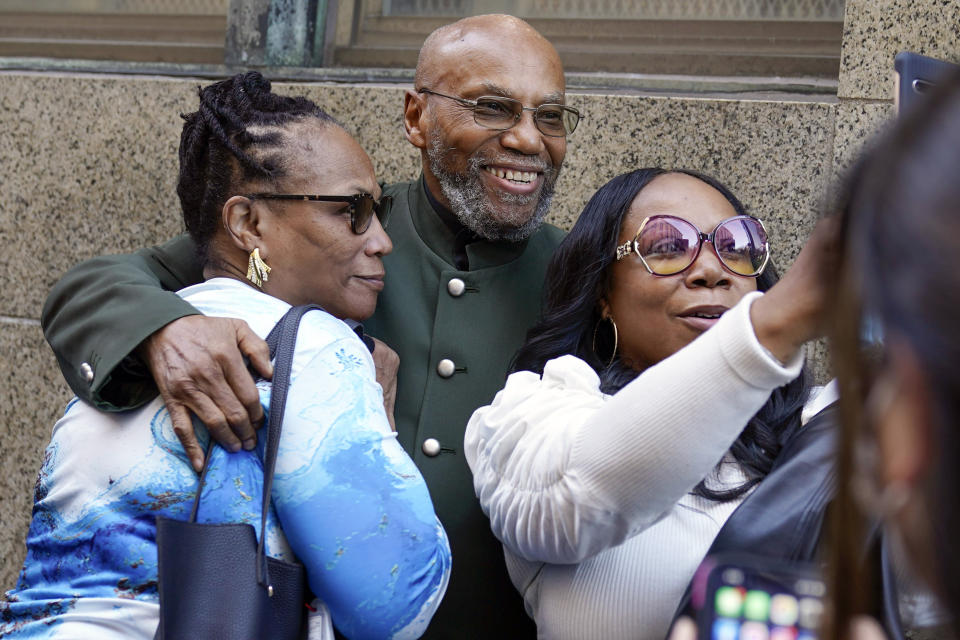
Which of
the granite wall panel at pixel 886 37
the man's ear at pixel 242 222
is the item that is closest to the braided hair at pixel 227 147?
the man's ear at pixel 242 222

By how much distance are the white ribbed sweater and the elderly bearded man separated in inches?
18.5

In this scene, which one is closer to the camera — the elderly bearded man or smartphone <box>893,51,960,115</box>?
smartphone <box>893,51,960,115</box>

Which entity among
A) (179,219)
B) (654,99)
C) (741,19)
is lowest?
(179,219)

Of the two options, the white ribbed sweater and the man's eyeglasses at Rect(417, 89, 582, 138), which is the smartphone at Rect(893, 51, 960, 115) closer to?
the white ribbed sweater

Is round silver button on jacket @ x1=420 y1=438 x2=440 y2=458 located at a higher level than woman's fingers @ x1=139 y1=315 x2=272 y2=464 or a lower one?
lower

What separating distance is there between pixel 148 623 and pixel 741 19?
289 centimetres

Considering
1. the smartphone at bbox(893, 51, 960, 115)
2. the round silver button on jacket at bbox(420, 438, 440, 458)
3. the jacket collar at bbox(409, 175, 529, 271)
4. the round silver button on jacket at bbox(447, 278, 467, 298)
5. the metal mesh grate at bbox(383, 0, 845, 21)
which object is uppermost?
the metal mesh grate at bbox(383, 0, 845, 21)

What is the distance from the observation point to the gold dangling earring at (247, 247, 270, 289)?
244 cm

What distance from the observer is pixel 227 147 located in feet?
8.21

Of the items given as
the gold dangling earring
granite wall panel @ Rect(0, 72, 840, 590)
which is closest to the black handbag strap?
the gold dangling earring

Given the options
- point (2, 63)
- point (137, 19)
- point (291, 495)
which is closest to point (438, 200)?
point (291, 495)

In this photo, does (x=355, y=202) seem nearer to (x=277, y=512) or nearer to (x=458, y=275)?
(x=458, y=275)

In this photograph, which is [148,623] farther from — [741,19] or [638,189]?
[741,19]

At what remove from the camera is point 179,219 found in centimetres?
404
